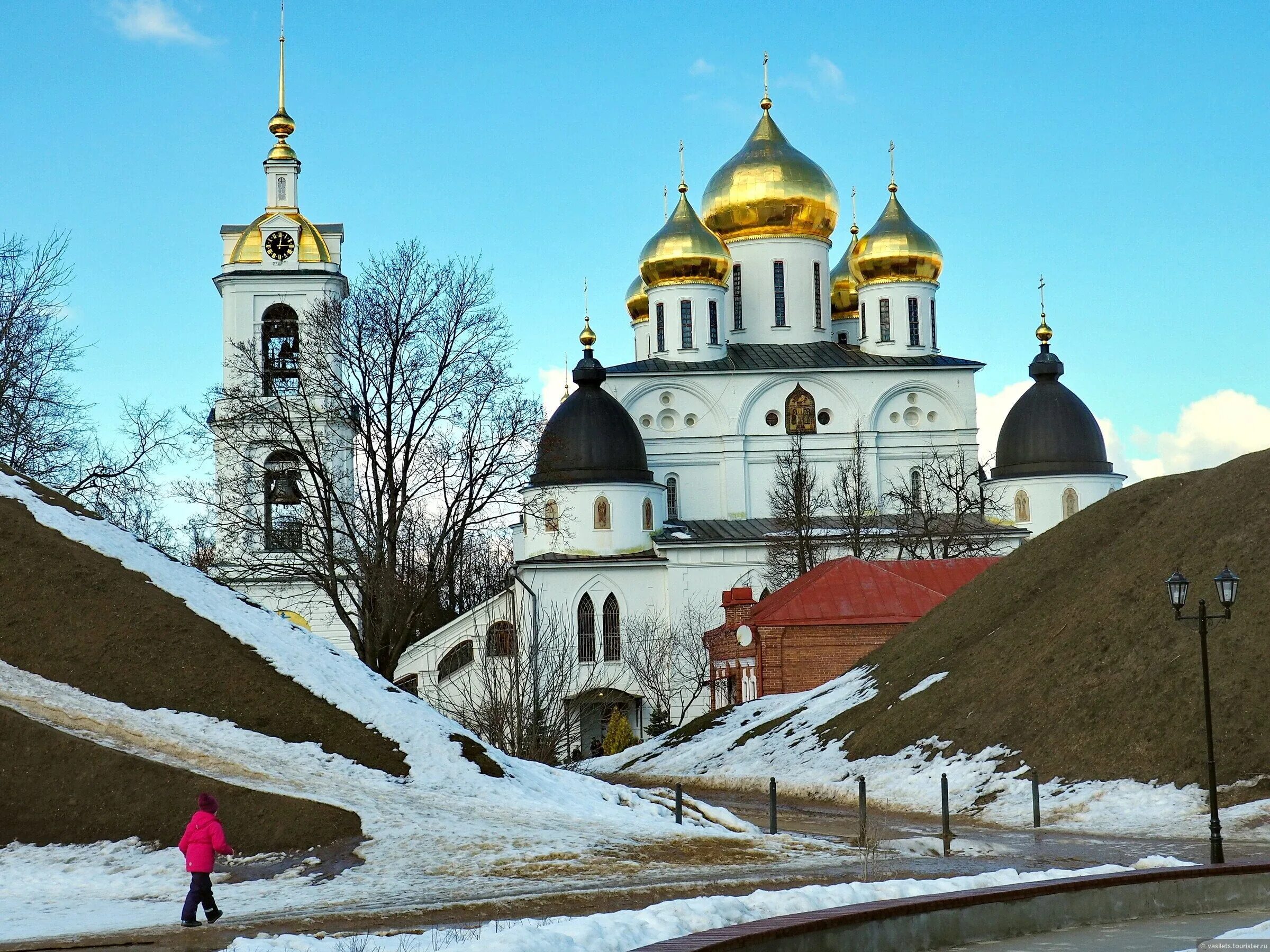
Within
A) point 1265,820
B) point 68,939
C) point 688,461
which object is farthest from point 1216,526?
point 688,461

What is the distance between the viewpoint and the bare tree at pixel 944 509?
49344 mm

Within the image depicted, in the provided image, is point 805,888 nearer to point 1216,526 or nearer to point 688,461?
point 1216,526

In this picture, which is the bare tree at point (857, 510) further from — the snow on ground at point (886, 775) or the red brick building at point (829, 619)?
the snow on ground at point (886, 775)

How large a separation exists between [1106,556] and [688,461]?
2862cm

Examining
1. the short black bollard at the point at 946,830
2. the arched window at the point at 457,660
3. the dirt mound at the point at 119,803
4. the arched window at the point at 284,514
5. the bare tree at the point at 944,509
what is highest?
the bare tree at the point at 944,509

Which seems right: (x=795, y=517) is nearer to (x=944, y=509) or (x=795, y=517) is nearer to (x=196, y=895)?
(x=944, y=509)

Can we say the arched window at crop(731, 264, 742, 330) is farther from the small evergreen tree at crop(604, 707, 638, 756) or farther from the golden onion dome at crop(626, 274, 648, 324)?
the small evergreen tree at crop(604, 707, 638, 756)

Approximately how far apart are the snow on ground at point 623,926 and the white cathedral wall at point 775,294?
155 feet

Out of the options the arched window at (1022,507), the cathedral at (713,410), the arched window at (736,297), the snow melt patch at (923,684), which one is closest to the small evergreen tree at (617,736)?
the cathedral at (713,410)

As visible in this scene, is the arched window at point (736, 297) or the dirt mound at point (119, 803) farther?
the arched window at point (736, 297)

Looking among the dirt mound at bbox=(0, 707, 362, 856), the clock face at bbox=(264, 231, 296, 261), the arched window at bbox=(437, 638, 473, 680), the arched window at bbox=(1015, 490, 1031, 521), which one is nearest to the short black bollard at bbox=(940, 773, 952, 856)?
the dirt mound at bbox=(0, 707, 362, 856)

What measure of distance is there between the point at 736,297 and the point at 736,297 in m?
0.02

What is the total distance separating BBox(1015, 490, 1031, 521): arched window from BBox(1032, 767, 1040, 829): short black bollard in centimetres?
3341

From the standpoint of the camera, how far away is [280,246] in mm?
50125
